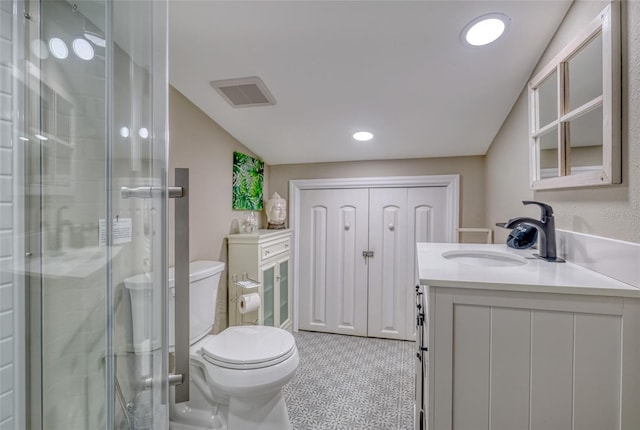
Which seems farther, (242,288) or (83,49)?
(242,288)

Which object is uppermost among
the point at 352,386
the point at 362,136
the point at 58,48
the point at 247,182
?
the point at 362,136

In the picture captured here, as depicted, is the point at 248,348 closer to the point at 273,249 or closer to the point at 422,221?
the point at 273,249

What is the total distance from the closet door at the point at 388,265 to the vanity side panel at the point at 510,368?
196 centimetres

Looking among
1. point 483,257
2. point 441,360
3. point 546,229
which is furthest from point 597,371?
point 483,257

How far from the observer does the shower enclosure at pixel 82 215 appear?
64 centimetres

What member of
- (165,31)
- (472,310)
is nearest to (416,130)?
(472,310)

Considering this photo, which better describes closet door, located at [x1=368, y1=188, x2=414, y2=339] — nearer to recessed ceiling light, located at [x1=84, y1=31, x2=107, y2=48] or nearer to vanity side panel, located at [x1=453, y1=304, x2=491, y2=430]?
vanity side panel, located at [x1=453, y1=304, x2=491, y2=430]

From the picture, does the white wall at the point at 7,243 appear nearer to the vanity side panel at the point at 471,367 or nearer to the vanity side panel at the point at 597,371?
the vanity side panel at the point at 471,367

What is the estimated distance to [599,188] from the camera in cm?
94

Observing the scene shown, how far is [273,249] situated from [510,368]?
76.2 inches

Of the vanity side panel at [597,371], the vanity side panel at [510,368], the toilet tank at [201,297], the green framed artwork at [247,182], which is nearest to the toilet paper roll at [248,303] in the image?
the toilet tank at [201,297]

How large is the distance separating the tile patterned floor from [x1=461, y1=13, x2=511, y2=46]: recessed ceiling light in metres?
1.97

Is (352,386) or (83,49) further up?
(83,49)

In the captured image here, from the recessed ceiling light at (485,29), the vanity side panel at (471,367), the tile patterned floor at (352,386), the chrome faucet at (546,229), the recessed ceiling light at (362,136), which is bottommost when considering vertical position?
the tile patterned floor at (352,386)
